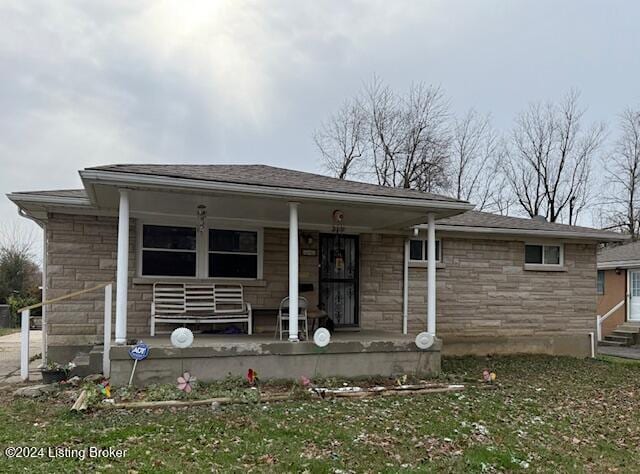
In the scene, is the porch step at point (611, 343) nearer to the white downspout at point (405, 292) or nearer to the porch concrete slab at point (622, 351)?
the porch concrete slab at point (622, 351)

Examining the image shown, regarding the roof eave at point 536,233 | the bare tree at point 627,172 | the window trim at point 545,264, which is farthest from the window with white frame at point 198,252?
the bare tree at point 627,172

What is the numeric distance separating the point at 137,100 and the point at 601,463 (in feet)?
46.2

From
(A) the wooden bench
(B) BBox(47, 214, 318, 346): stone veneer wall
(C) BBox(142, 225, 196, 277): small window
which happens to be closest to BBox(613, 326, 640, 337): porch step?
(A) the wooden bench

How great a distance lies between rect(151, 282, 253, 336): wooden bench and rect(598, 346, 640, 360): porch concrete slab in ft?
31.4

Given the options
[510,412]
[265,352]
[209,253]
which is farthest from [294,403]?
[209,253]

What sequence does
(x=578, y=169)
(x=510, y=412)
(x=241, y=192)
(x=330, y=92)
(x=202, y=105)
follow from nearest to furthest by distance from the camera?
(x=510, y=412)
(x=241, y=192)
(x=202, y=105)
(x=330, y=92)
(x=578, y=169)

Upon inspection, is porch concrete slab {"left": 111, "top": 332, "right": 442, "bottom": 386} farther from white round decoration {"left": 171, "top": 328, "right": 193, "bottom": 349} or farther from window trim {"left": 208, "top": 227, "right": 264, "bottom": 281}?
window trim {"left": 208, "top": 227, "right": 264, "bottom": 281}

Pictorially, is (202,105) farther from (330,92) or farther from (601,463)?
A: (601,463)

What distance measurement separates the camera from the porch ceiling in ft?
23.3

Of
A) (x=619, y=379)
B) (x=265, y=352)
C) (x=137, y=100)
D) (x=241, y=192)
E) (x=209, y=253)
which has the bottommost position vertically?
(x=619, y=379)

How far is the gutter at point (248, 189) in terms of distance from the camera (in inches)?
249

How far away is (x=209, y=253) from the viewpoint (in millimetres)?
9000

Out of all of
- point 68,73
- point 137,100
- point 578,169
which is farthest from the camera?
point 578,169

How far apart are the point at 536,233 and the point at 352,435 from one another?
782 cm
